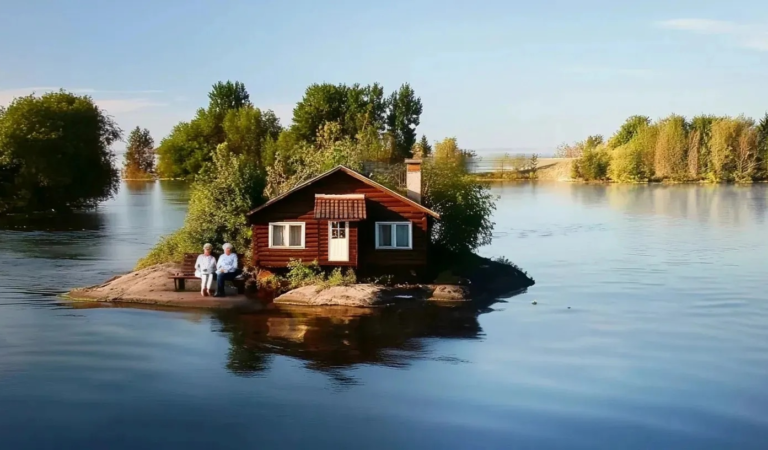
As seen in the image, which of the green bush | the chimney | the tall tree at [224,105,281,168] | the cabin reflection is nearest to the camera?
the cabin reflection

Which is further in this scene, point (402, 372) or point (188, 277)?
point (188, 277)

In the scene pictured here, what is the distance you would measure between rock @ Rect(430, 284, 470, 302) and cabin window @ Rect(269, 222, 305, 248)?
18.7ft

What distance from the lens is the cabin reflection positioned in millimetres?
21953

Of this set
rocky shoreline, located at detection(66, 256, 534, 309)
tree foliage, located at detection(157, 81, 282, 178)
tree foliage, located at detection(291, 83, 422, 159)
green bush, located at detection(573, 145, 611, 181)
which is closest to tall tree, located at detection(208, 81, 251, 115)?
tree foliage, located at detection(157, 81, 282, 178)

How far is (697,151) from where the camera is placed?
133750mm

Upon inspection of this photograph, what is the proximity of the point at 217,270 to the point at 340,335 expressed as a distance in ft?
21.5

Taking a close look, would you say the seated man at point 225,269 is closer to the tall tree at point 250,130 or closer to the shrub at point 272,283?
the shrub at point 272,283

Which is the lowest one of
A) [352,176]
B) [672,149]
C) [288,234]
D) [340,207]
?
[288,234]

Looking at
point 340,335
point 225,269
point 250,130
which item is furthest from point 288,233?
point 250,130

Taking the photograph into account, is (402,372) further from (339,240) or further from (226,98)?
(226,98)

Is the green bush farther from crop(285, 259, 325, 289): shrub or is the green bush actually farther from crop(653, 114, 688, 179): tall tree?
crop(285, 259, 325, 289): shrub

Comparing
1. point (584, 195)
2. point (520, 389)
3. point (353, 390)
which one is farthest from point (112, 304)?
point (584, 195)

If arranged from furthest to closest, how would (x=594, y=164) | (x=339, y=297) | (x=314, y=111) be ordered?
(x=594, y=164) < (x=314, y=111) < (x=339, y=297)

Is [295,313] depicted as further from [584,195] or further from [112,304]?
[584,195]
